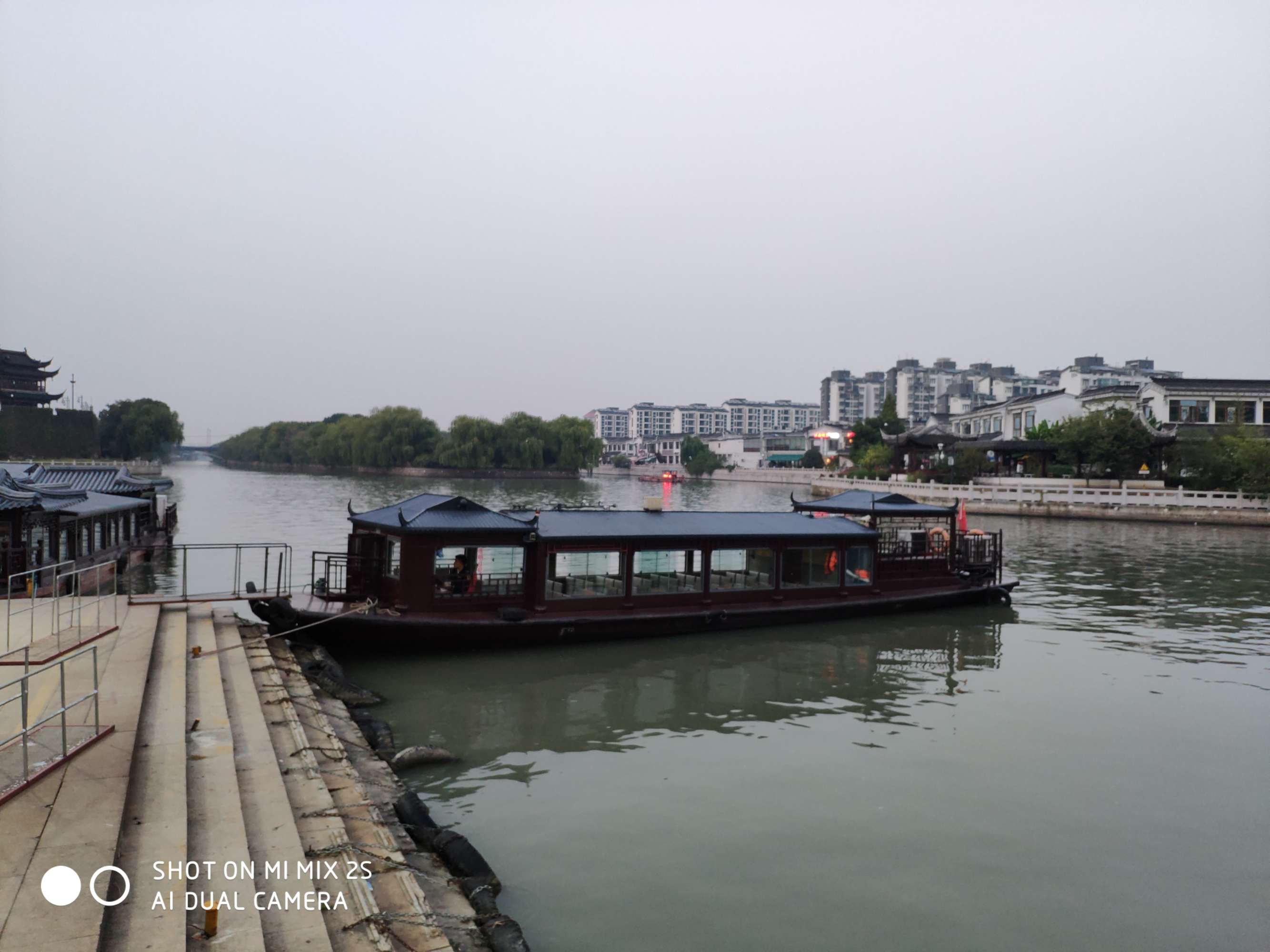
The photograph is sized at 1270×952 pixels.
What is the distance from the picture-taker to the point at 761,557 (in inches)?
699

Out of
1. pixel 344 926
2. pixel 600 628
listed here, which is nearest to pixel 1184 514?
pixel 600 628

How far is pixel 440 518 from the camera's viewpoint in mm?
14344

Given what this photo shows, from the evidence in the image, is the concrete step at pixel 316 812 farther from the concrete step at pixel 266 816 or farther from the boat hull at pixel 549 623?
the boat hull at pixel 549 623

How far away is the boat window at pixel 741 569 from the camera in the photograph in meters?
17.2

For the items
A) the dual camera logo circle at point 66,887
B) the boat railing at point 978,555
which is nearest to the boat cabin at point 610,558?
the boat railing at point 978,555

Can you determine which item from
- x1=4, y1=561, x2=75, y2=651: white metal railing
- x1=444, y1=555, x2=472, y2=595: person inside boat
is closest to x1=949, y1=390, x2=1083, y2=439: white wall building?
x1=444, y1=555, x2=472, y2=595: person inside boat

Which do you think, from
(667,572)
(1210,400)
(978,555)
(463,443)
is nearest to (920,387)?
(1210,400)

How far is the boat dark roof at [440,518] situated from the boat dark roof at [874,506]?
7.83m

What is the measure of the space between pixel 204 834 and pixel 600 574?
10229 millimetres

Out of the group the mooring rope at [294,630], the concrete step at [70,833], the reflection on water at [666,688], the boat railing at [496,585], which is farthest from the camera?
the boat railing at [496,585]

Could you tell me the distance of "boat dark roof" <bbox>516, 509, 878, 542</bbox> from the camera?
15453mm

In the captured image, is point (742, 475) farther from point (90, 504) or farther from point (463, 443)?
point (90, 504)

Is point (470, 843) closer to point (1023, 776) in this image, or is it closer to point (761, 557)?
point (1023, 776)

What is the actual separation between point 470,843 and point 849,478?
7110 cm
